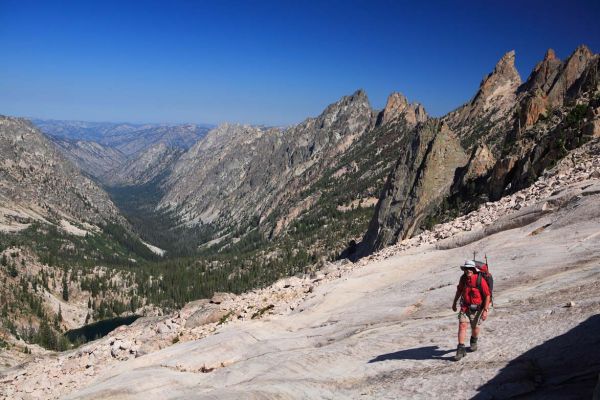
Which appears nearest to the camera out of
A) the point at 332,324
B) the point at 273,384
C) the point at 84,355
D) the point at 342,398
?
the point at 342,398

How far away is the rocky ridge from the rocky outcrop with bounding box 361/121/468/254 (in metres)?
38.5

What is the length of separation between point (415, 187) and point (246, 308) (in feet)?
193

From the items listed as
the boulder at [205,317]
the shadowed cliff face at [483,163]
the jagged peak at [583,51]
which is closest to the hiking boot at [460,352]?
the boulder at [205,317]

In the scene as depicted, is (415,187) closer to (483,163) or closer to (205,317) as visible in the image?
(483,163)

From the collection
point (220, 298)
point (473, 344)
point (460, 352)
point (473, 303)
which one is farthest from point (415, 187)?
point (460, 352)

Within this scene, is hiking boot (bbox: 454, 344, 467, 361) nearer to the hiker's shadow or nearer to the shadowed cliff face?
the hiker's shadow

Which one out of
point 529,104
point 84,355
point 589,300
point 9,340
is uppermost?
point 529,104

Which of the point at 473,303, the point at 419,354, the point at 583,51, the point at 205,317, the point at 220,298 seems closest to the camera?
the point at 473,303

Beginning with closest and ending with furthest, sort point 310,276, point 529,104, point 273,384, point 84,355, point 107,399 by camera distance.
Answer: point 273,384, point 107,399, point 84,355, point 310,276, point 529,104

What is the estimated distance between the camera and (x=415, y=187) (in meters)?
85.1

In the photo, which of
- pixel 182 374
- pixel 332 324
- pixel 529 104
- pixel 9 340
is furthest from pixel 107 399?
pixel 9 340

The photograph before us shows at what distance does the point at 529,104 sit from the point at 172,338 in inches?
2484

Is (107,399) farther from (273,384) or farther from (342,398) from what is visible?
(342,398)

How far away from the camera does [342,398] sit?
14914mm
